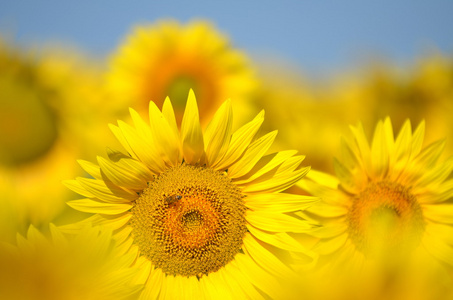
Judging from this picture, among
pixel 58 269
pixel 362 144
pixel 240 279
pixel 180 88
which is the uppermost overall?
pixel 180 88

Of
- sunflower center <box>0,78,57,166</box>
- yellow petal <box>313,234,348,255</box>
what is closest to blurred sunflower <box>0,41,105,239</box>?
sunflower center <box>0,78,57,166</box>

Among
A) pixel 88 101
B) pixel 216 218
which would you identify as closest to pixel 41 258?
pixel 216 218

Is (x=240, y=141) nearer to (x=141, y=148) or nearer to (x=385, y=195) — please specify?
(x=141, y=148)

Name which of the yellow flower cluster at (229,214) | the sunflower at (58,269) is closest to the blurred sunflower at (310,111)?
Result: the yellow flower cluster at (229,214)

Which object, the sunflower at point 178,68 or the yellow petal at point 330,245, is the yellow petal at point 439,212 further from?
the sunflower at point 178,68

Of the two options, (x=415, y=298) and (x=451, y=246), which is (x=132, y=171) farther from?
(x=451, y=246)

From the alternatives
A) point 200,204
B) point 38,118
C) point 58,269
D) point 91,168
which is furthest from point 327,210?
point 38,118
